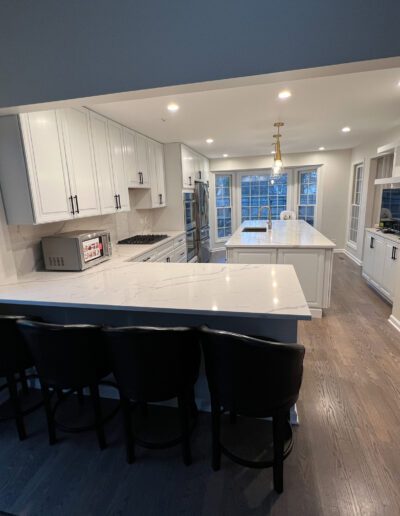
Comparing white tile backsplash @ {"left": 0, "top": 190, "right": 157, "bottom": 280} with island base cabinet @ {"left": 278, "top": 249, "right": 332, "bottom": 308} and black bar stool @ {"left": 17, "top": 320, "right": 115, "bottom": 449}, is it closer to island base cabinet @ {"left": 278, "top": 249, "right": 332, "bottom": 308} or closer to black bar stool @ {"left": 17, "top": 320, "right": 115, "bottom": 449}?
black bar stool @ {"left": 17, "top": 320, "right": 115, "bottom": 449}

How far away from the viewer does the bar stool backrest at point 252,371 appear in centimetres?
122

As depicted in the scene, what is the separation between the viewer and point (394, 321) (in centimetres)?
315

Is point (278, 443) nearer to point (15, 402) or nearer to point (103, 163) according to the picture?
point (15, 402)

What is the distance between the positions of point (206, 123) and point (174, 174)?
1374 millimetres

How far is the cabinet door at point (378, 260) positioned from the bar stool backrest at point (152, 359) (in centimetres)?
356

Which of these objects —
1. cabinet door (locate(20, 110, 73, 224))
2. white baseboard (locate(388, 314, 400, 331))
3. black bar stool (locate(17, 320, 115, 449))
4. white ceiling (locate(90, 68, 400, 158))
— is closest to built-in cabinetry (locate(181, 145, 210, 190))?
white ceiling (locate(90, 68, 400, 158))

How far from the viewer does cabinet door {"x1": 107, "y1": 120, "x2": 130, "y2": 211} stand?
3.23m

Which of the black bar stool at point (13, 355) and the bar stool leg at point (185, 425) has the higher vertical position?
the black bar stool at point (13, 355)

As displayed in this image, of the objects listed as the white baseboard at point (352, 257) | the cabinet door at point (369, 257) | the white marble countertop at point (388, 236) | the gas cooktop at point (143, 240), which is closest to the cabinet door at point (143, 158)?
the gas cooktop at point (143, 240)

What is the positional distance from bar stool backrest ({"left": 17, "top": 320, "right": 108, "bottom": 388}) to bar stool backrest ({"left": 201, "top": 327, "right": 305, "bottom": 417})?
63cm

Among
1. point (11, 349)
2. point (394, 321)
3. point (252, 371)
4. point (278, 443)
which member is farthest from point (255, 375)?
point (394, 321)

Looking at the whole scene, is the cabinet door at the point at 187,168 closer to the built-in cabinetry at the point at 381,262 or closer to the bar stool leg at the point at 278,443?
the built-in cabinetry at the point at 381,262

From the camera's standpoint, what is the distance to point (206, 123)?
145 inches

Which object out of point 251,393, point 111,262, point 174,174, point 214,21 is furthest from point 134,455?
point 174,174
